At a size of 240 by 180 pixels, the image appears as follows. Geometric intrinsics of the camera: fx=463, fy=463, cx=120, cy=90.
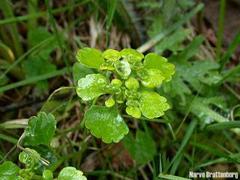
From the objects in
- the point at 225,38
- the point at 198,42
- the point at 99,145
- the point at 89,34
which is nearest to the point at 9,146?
the point at 99,145

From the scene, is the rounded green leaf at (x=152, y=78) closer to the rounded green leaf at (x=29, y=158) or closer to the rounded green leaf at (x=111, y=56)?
the rounded green leaf at (x=111, y=56)

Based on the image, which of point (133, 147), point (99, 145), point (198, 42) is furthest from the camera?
point (198, 42)

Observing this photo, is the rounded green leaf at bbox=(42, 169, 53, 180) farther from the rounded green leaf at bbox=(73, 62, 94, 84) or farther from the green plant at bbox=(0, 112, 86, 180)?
the rounded green leaf at bbox=(73, 62, 94, 84)

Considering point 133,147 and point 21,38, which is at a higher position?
point 21,38

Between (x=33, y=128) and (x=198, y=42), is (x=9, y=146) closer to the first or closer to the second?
(x=33, y=128)

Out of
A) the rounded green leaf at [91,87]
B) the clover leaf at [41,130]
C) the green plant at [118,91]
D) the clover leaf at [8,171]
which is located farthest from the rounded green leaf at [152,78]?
the clover leaf at [8,171]

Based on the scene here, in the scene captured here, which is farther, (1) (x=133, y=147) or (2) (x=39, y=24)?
(2) (x=39, y=24)
